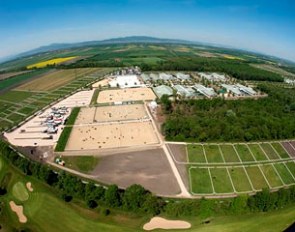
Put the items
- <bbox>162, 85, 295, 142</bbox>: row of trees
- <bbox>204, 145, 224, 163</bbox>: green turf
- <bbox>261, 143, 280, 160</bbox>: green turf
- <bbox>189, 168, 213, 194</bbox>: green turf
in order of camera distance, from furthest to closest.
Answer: <bbox>162, 85, 295, 142</bbox>: row of trees → <bbox>261, 143, 280, 160</bbox>: green turf → <bbox>204, 145, 224, 163</bbox>: green turf → <bbox>189, 168, 213, 194</bbox>: green turf

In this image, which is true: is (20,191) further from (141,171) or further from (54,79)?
(54,79)

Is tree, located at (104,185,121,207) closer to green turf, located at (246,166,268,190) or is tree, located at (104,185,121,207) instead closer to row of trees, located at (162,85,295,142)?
green turf, located at (246,166,268,190)

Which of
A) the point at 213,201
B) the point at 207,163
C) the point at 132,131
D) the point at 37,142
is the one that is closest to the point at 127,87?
the point at 132,131

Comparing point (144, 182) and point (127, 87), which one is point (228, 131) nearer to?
point (144, 182)

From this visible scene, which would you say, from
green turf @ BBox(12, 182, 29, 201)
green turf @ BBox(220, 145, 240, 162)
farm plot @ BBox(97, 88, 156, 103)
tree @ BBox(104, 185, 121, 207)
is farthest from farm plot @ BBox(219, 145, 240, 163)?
farm plot @ BBox(97, 88, 156, 103)

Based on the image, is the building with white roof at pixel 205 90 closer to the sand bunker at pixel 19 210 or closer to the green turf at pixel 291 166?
the green turf at pixel 291 166
